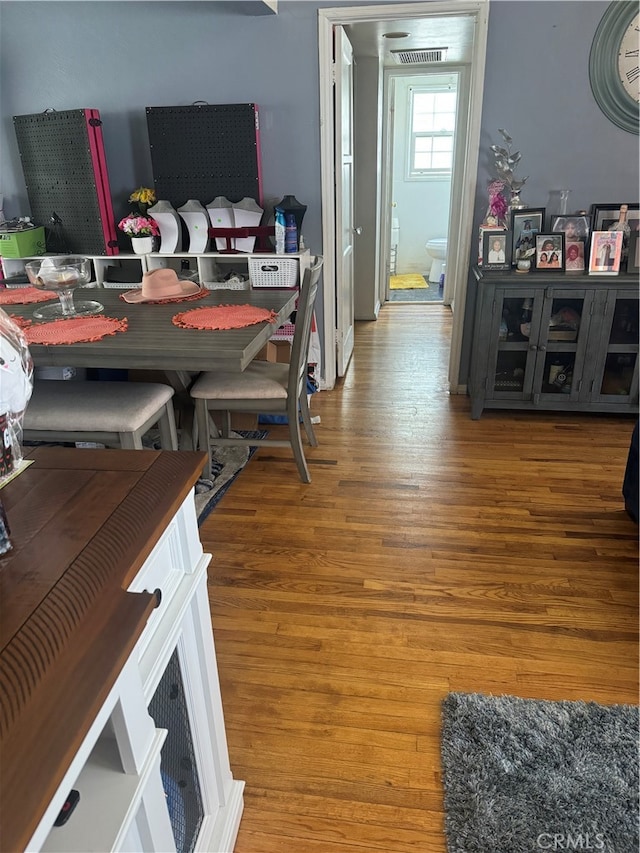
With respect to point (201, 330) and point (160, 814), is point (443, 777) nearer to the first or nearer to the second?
point (160, 814)

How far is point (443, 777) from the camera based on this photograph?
1.36m

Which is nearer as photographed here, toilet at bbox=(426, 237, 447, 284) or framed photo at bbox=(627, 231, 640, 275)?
framed photo at bbox=(627, 231, 640, 275)

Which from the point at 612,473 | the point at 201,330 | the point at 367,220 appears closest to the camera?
Answer: the point at 201,330

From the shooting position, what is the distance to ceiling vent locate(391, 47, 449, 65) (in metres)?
4.45

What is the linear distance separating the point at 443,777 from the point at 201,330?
1.56 meters

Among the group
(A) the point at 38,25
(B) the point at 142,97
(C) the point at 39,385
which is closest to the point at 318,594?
(C) the point at 39,385

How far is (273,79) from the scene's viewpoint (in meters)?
3.06

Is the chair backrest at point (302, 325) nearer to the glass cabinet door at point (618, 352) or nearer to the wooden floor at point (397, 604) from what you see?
the wooden floor at point (397, 604)

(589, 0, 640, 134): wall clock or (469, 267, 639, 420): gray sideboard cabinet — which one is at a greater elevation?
(589, 0, 640, 134): wall clock

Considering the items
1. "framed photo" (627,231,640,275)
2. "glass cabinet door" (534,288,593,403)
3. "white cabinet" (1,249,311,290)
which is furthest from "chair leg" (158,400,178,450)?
"framed photo" (627,231,640,275)

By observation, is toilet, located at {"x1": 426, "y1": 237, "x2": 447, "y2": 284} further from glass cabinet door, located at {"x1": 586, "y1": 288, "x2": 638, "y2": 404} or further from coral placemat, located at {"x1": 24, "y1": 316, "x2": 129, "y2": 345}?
coral placemat, located at {"x1": 24, "y1": 316, "x2": 129, "y2": 345}

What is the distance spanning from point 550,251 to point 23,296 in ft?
8.46

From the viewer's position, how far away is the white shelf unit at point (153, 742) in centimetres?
66

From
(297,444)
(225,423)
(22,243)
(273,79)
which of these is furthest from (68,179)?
(297,444)
